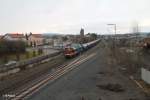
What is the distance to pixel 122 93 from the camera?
1803 cm

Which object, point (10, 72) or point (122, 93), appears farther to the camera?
point (10, 72)

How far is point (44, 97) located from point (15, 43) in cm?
5969

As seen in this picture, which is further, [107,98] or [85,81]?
[85,81]

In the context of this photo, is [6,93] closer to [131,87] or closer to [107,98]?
[107,98]

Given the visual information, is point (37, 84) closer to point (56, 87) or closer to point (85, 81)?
point (56, 87)

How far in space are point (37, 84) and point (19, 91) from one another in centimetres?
282

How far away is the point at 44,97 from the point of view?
1603 centimetres

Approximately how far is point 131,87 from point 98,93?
349 centimetres

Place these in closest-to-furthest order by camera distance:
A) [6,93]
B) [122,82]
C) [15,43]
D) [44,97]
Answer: [44,97]
[6,93]
[122,82]
[15,43]

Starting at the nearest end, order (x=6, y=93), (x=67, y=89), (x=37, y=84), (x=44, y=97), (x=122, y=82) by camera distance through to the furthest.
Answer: (x=44, y=97)
(x=6, y=93)
(x=67, y=89)
(x=37, y=84)
(x=122, y=82)

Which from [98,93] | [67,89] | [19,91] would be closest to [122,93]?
[98,93]

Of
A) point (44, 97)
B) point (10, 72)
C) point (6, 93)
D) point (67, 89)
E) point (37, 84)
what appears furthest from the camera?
point (10, 72)

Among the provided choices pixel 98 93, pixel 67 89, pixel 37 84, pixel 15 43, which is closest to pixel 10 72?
pixel 37 84

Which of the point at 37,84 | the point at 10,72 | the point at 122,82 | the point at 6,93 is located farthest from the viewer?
the point at 10,72
